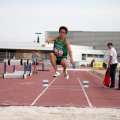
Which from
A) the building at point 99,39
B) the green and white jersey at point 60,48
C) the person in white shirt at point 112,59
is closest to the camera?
the green and white jersey at point 60,48

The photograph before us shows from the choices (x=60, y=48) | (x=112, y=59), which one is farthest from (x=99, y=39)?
(x=60, y=48)

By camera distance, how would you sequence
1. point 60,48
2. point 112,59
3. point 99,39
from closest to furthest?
1. point 60,48
2. point 112,59
3. point 99,39

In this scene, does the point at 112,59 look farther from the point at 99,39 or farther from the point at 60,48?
the point at 99,39

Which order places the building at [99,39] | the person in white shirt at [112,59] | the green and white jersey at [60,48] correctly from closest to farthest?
the green and white jersey at [60,48]
the person in white shirt at [112,59]
the building at [99,39]

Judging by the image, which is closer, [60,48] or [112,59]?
[60,48]

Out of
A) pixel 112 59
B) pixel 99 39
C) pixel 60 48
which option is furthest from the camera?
pixel 99 39

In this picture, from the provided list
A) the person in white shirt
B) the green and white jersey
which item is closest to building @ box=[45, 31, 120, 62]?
the person in white shirt

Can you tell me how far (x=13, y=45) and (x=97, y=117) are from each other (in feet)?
182

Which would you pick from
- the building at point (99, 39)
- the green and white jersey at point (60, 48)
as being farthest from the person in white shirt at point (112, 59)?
the building at point (99, 39)

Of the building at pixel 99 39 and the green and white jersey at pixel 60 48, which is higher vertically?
the building at pixel 99 39

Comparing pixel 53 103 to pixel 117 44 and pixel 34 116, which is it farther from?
pixel 117 44

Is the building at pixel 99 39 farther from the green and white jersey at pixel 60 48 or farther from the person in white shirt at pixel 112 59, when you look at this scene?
the green and white jersey at pixel 60 48

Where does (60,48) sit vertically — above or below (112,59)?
above

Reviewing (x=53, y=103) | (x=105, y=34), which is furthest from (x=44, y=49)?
(x=53, y=103)
